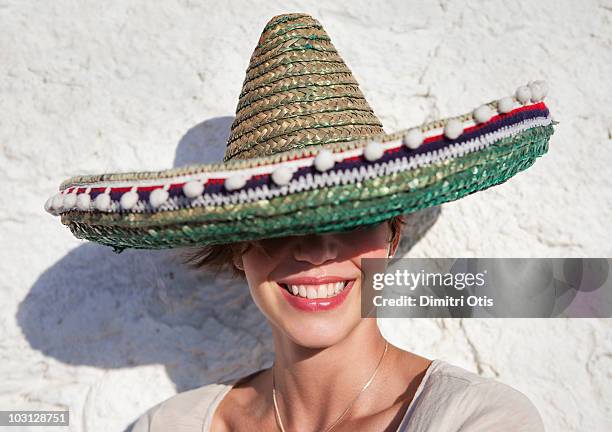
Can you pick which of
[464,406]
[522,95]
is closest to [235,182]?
[522,95]

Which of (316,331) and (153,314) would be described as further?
(153,314)

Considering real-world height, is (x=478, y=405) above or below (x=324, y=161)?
below

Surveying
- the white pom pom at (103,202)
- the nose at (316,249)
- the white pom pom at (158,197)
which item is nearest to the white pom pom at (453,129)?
the nose at (316,249)

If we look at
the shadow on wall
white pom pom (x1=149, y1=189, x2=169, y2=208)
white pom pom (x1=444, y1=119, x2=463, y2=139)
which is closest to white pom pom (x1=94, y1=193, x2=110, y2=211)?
white pom pom (x1=149, y1=189, x2=169, y2=208)

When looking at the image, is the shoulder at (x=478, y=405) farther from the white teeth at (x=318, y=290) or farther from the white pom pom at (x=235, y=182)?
the white pom pom at (x=235, y=182)

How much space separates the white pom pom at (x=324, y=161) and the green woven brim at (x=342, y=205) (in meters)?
0.04

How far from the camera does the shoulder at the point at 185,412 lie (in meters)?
1.65

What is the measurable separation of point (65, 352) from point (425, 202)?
1395 millimetres

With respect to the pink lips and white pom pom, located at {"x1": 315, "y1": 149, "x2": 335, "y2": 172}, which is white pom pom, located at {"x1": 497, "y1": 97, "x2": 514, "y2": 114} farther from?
the pink lips

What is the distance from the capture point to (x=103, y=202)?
46.3 inches

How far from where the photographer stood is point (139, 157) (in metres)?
2.06

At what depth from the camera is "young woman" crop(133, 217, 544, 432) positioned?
126 cm

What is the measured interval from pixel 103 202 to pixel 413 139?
0.59m

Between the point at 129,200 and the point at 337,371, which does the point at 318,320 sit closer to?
the point at 337,371
